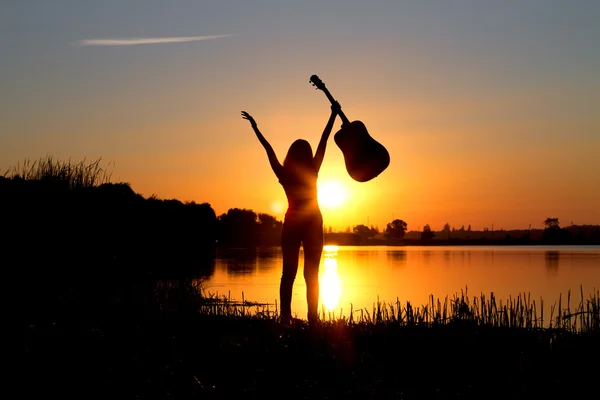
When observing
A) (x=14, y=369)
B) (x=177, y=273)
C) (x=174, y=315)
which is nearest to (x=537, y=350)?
(x=174, y=315)

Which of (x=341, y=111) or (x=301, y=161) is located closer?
(x=301, y=161)

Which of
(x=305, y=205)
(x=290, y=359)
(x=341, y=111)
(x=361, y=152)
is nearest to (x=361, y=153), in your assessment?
(x=361, y=152)

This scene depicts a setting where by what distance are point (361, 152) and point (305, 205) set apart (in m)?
1.39

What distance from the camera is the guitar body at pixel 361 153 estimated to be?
34.9 ft

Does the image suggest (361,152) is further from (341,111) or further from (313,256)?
(313,256)

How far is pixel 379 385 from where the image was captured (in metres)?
6.70

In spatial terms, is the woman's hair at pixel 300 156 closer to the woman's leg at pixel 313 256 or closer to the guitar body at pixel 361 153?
the woman's leg at pixel 313 256

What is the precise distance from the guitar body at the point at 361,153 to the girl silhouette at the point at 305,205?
637 mm

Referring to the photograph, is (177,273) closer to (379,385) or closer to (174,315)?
(174,315)

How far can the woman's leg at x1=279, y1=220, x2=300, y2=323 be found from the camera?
9.99 metres

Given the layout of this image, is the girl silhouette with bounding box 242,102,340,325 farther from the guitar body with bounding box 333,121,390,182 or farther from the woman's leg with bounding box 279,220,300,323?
the guitar body with bounding box 333,121,390,182

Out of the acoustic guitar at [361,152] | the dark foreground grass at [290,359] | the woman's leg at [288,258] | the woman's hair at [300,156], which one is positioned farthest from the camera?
the acoustic guitar at [361,152]

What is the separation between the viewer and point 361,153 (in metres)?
10.6

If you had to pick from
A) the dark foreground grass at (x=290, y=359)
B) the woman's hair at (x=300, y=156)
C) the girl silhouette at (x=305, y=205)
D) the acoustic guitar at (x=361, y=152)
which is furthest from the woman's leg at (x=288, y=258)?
the acoustic guitar at (x=361, y=152)
